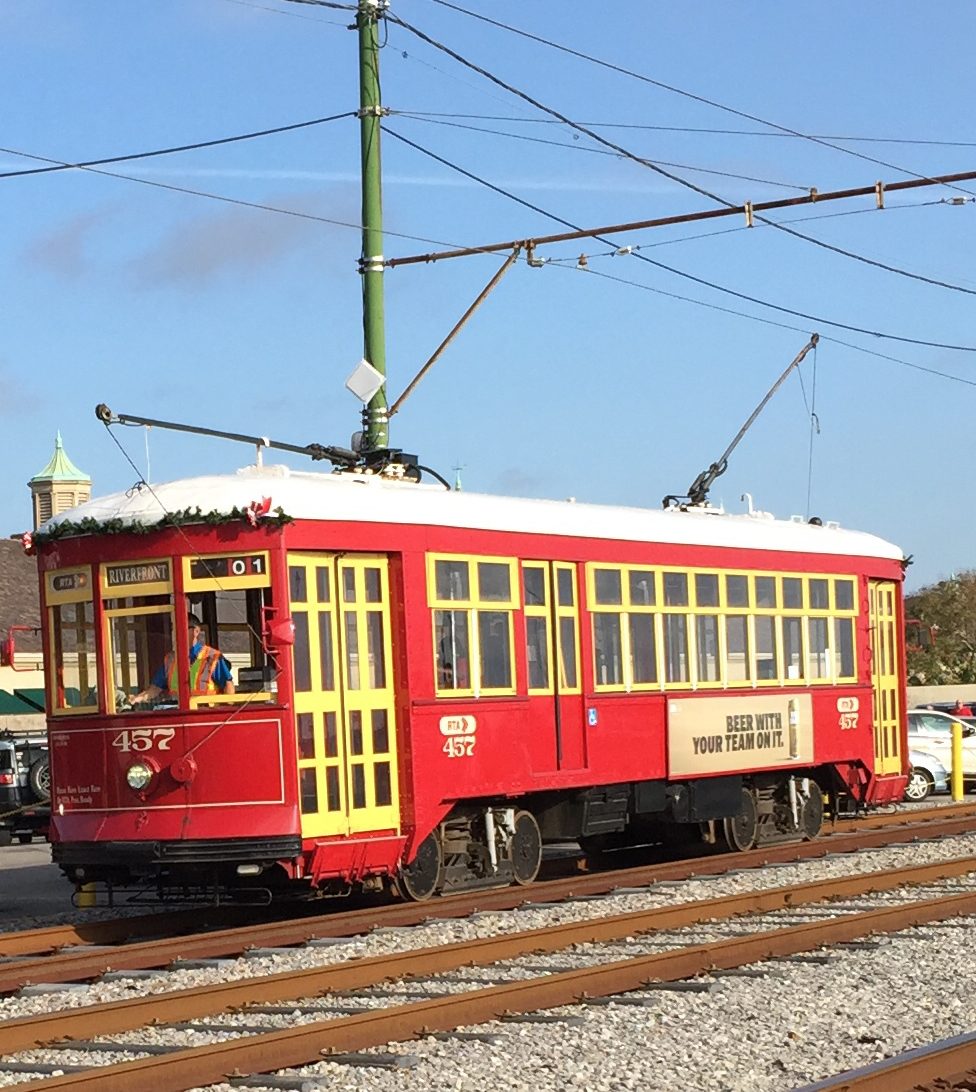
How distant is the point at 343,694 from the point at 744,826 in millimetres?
6422

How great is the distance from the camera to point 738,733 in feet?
60.4

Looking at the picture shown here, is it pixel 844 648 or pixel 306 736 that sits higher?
pixel 844 648

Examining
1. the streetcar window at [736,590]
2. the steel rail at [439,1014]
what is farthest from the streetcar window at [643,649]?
the steel rail at [439,1014]

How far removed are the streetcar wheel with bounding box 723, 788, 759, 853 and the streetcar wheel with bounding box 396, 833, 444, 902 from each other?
4636 millimetres

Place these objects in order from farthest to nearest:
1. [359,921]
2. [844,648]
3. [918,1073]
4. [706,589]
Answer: [844,648], [706,589], [359,921], [918,1073]

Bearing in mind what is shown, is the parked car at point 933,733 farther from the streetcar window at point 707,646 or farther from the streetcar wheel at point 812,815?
the streetcar window at point 707,646

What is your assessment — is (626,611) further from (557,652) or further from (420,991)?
(420,991)

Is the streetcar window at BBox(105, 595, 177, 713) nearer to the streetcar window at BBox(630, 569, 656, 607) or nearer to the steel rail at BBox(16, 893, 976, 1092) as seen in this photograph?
the steel rail at BBox(16, 893, 976, 1092)

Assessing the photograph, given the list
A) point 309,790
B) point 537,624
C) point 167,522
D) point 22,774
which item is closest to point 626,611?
point 537,624

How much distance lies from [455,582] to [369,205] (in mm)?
5279

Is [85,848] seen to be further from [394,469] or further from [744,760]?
[744,760]

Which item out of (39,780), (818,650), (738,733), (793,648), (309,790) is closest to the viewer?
(309,790)

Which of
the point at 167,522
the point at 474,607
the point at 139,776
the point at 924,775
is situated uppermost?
the point at 167,522

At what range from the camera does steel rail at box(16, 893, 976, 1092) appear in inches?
318
